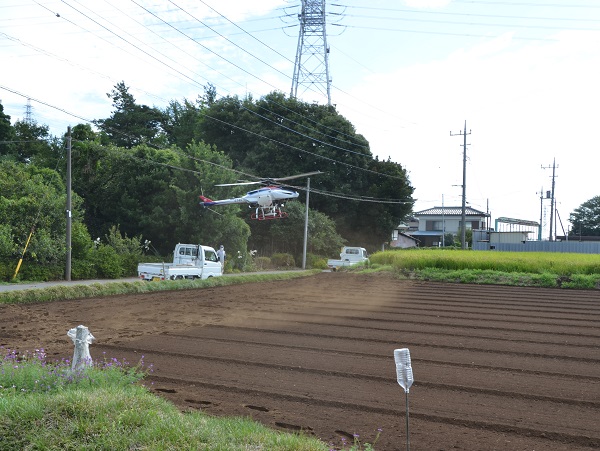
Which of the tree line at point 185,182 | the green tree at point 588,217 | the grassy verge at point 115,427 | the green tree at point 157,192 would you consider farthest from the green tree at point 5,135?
the green tree at point 588,217

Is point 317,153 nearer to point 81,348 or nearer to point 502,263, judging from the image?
point 502,263

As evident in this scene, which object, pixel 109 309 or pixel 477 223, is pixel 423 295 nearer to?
pixel 109 309

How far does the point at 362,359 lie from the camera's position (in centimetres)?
1008

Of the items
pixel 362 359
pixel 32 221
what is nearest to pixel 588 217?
pixel 32 221

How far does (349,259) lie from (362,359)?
34.5 metres

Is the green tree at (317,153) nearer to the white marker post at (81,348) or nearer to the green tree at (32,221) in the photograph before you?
the green tree at (32,221)

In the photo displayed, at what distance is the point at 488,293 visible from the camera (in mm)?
24812

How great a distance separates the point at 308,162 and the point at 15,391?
47.8 metres

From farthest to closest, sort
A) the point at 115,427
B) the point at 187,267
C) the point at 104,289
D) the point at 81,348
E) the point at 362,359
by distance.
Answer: the point at 187,267, the point at 104,289, the point at 362,359, the point at 81,348, the point at 115,427

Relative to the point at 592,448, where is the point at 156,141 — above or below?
above

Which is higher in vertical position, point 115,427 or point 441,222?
point 441,222

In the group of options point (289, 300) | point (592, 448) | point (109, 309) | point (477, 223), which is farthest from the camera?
point (477, 223)

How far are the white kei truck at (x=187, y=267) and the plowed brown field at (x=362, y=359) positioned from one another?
4.65m

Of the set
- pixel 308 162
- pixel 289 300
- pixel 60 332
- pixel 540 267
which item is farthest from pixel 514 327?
pixel 308 162
